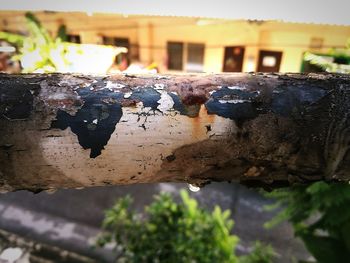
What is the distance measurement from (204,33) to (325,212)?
7309mm

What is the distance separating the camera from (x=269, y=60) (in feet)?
29.7

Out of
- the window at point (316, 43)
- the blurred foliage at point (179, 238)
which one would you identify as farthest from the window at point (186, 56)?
the blurred foliage at point (179, 238)

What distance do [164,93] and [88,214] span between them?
247 inches

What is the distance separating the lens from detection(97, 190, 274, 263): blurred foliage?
12.9 feet

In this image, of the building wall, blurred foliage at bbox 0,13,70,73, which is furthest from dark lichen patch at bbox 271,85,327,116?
the building wall

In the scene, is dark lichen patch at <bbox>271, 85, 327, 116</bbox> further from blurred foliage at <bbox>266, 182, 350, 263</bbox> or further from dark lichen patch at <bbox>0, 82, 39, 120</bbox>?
blurred foliage at <bbox>266, 182, 350, 263</bbox>

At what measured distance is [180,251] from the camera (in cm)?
390

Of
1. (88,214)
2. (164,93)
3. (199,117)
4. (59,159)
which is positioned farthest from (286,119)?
(88,214)

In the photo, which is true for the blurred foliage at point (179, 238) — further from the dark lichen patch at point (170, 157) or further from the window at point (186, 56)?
the window at point (186, 56)

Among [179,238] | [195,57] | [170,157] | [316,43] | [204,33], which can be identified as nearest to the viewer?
[170,157]

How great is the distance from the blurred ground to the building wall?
4094mm

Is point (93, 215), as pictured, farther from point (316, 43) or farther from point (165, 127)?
point (316, 43)

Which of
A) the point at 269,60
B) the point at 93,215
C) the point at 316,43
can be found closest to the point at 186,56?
the point at 269,60

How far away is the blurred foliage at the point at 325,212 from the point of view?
273 cm
